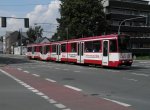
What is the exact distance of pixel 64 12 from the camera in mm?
82375

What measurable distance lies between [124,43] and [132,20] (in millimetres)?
69892

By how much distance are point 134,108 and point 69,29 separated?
69.6m

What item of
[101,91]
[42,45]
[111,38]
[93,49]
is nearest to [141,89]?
[101,91]

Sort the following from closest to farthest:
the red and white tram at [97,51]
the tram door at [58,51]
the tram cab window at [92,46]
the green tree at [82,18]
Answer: the red and white tram at [97,51] → the tram cab window at [92,46] → the tram door at [58,51] → the green tree at [82,18]

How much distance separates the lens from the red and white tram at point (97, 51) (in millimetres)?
32469

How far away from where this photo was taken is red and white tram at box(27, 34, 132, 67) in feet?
107

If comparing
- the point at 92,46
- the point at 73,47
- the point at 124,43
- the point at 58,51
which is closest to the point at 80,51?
the point at 73,47

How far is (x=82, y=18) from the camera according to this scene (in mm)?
80250

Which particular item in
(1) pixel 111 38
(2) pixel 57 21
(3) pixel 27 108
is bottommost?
(3) pixel 27 108

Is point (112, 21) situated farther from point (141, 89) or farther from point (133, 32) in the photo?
point (141, 89)

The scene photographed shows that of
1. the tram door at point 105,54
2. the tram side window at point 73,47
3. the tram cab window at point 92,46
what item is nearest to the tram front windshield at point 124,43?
the tram door at point 105,54

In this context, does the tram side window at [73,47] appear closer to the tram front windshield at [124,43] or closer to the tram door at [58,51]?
the tram door at [58,51]

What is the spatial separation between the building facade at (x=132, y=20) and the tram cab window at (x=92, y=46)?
196ft

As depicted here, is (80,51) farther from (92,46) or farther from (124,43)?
(124,43)
